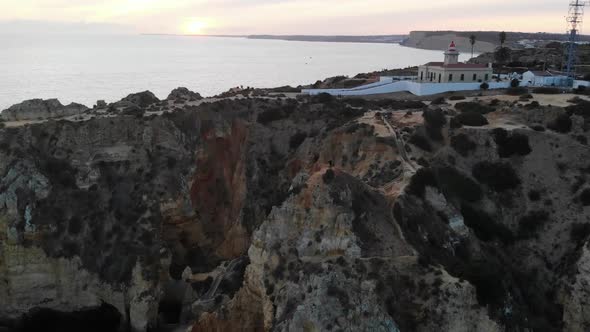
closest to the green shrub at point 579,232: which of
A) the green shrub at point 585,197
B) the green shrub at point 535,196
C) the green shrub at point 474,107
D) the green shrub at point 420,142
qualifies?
the green shrub at point 585,197

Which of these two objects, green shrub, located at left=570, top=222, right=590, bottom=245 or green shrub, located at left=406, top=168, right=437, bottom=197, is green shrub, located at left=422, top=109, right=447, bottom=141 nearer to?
green shrub, located at left=406, top=168, right=437, bottom=197

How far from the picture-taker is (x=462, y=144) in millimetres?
39906

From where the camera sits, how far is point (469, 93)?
58281 mm

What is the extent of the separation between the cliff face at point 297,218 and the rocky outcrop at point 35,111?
2.96 m

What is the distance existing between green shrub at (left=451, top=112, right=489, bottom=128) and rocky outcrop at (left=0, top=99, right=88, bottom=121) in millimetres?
31919

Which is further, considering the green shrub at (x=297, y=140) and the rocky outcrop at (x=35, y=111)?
the green shrub at (x=297, y=140)

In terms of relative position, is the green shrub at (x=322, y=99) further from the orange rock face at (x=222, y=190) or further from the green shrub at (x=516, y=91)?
the green shrub at (x=516, y=91)

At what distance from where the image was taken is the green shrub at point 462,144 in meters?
39.6

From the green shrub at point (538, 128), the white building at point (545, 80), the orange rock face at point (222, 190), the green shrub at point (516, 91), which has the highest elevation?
the white building at point (545, 80)

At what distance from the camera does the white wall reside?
5903 centimetres

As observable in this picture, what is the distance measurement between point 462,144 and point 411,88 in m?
22.4

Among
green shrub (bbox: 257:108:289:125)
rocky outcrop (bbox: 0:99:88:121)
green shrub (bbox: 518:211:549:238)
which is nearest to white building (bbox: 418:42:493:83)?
green shrub (bbox: 257:108:289:125)

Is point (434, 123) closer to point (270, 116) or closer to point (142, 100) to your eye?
point (270, 116)

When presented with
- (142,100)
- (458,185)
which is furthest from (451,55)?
(142,100)
